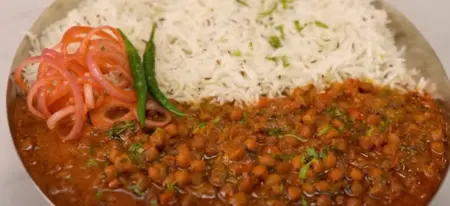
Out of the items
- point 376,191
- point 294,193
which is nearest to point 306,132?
point 294,193

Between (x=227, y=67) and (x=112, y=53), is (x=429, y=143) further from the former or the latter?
(x=112, y=53)

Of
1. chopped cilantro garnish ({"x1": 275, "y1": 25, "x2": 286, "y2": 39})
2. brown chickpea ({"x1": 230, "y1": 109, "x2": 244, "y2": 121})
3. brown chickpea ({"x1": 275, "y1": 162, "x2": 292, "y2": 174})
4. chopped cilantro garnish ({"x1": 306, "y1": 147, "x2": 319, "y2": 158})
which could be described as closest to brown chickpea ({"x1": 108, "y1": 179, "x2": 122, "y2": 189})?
brown chickpea ({"x1": 230, "y1": 109, "x2": 244, "y2": 121})

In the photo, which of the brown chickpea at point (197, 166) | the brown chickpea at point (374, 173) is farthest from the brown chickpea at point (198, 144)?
the brown chickpea at point (374, 173)

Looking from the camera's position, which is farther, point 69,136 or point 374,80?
point 374,80

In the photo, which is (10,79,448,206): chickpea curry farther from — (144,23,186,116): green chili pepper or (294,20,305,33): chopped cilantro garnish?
(294,20,305,33): chopped cilantro garnish

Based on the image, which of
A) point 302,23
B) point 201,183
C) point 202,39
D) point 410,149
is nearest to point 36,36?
point 202,39

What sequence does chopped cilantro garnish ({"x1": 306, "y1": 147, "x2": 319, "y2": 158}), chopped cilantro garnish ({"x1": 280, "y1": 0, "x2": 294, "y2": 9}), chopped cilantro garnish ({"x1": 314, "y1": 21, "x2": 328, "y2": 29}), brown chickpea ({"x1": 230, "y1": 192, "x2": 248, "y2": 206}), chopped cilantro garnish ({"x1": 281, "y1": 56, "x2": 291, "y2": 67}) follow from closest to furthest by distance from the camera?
brown chickpea ({"x1": 230, "y1": 192, "x2": 248, "y2": 206}) → chopped cilantro garnish ({"x1": 306, "y1": 147, "x2": 319, "y2": 158}) → chopped cilantro garnish ({"x1": 281, "y1": 56, "x2": 291, "y2": 67}) → chopped cilantro garnish ({"x1": 314, "y1": 21, "x2": 328, "y2": 29}) → chopped cilantro garnish ({"x1": 280, "y1": 0, "x2": 294, "y2": 9})
